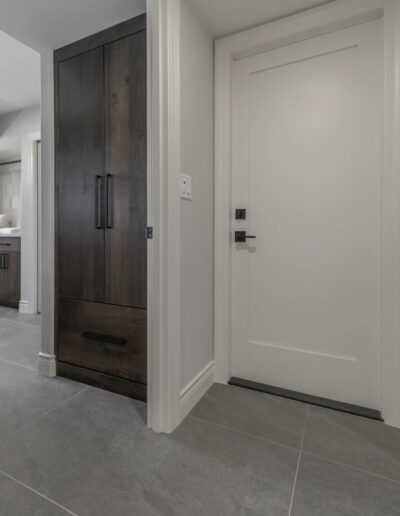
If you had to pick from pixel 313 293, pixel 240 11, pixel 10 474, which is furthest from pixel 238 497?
pixel 240 11

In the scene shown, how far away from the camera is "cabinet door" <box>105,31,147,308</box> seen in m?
1.64

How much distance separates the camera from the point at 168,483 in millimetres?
1101

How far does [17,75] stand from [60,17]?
1.69 metres

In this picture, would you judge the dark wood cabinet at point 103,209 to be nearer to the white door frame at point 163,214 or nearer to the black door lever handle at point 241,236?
the white door frame at point 163,214

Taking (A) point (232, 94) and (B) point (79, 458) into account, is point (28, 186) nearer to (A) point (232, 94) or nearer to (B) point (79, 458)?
(A) point (232, 94)

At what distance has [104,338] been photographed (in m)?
1.77

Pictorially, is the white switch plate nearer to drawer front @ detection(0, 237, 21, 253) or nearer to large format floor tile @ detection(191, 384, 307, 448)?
large format floor tile @ detection(191, 384, 307, 448)

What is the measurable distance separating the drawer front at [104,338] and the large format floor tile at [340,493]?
928 mm

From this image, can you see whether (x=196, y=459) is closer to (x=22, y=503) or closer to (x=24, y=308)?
(x=22, y=503)

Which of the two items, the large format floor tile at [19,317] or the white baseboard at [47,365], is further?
the large format floor tile at [19,317]

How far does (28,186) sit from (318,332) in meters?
3.61

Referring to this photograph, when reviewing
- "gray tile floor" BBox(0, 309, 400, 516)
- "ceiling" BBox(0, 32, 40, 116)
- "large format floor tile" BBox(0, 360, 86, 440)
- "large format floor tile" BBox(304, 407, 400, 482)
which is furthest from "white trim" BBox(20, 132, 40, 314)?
"large format floor tile" BBox(304, 407, 400, 482)

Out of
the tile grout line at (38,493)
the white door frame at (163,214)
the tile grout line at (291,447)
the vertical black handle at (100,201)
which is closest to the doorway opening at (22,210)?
the vertical black handle at (100,201)

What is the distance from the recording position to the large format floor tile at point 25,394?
1.49 meters
